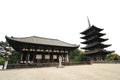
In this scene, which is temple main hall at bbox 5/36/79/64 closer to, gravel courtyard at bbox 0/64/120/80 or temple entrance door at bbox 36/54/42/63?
temple entrance door at bbox 36/54/42/63

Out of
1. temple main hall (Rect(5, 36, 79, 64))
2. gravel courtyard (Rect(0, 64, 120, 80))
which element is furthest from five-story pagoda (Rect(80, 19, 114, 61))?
gravel courtyard (Rect(0, 64, 120, 80))

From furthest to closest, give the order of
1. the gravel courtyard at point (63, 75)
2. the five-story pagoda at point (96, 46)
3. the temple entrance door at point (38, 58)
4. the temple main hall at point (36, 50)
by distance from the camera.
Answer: the five-story pagoda at point (96, 46) < the temple entrance door at point (38, 58) < the temple main hall at point (36, 50) < the gravel courtyard at point (63, 75)

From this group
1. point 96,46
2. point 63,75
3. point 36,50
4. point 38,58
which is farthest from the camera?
point 96,46

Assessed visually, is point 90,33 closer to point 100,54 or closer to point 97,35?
point 97,35

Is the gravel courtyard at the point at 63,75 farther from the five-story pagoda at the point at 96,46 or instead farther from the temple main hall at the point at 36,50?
the five-story pagoda at the point at 96,46

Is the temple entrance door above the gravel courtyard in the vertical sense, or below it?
above

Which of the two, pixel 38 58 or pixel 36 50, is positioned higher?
pixel 36 50

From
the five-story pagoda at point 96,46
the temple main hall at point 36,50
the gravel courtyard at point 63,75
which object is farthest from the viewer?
the five-story pagoda at point 96,46

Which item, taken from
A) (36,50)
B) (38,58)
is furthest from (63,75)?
(38,58)

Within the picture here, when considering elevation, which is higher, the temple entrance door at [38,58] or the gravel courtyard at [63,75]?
the temple entrance door at [38,58]

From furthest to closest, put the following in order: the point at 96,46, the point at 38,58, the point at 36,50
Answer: the point at 96,46
the point at 38,58
the point at 36,50

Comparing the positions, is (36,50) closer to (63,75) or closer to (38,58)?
(38,58)

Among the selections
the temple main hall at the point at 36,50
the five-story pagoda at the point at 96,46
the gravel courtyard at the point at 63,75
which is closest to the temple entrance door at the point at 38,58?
the temple main hall at the point at 36,50

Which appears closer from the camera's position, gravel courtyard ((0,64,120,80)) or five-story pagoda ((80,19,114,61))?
gravel courtyard ((0,64,120,80))
